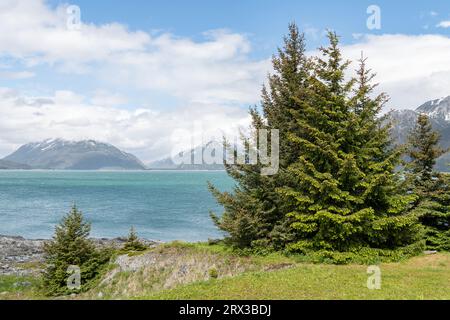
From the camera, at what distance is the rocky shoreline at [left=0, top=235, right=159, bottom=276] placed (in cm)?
3766

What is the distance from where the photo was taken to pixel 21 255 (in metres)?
45.5

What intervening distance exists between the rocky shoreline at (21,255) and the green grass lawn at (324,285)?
2418 centimetres

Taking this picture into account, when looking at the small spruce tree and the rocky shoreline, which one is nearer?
the small spruce tree

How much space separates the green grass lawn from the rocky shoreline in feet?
79.3

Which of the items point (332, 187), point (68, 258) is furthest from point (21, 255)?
point (332, 187)

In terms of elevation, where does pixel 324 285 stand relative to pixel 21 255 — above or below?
above

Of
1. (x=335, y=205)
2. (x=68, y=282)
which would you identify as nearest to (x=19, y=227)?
(x=68, y=282)

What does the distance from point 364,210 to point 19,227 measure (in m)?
65.8

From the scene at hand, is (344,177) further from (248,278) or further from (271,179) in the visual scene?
(248,278)

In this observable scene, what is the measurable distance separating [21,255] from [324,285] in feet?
137

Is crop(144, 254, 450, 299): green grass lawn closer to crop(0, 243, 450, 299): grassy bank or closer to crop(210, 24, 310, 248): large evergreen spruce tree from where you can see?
crop(0, 243, 450, 299): grassy bank

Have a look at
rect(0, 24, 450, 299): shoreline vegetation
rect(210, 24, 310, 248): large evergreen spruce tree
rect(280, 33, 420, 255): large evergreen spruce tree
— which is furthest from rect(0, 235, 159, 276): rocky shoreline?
rect(280, 33, 420, 255): large evergreen spruce tree

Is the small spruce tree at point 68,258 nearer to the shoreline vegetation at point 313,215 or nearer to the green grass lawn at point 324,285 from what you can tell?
the shoreline vegetation at point 313,215
